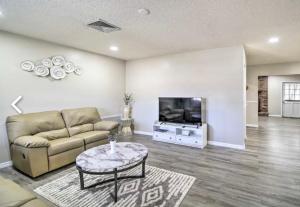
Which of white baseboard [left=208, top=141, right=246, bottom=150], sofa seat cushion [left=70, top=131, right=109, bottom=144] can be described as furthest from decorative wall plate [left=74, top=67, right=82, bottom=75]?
white baseboard [left=208, top=141, right=246, bottom=150]

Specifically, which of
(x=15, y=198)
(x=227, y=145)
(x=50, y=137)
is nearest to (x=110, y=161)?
(x=15, y=198)

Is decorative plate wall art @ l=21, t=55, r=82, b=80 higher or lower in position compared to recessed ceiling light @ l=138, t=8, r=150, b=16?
lower

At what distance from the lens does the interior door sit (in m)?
9.26

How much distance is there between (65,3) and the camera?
226 centimetres

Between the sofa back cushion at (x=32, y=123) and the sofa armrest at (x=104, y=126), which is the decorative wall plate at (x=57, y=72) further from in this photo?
the sofa armrest at (x=104, y=126)

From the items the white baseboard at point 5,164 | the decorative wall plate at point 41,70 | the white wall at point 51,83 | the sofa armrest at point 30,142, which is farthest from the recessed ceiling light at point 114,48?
the white baseboard at point 5,164

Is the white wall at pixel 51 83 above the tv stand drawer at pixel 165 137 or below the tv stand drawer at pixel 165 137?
above

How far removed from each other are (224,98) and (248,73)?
149 inches

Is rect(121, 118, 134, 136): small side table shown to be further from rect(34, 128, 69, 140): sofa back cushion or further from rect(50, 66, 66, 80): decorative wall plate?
rect(50, 66, 66, 80): decorative wall plate

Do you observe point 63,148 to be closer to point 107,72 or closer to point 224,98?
point 107,72

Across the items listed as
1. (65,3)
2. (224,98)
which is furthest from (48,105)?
(224,98)

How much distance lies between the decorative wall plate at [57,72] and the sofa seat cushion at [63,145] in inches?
59.0

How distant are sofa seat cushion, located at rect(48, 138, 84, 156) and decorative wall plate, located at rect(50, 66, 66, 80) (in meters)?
1.50

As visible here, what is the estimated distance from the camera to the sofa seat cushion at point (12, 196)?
1.37 metres
